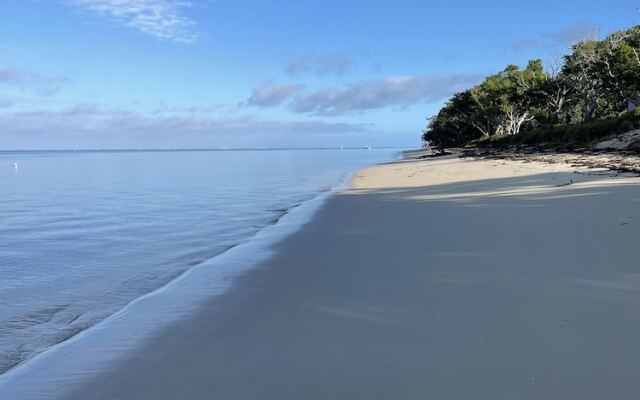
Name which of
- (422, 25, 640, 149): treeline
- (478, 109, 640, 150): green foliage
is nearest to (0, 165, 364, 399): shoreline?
(478, 109, 640, 150): green foliage

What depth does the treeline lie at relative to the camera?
3822 cm

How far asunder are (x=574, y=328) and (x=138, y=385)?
307 centimetres

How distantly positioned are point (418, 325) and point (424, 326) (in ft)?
0.18

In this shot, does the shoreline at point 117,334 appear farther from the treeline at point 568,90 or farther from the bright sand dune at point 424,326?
the treeline at point 568,90

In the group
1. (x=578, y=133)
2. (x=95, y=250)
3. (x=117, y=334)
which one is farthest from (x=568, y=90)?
(x=117, y=334)

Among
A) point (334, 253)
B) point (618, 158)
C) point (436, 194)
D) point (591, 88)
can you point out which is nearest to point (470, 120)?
point (591, 88)

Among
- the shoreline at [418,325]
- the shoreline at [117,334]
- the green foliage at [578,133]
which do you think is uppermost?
the green foliage at [578,133]

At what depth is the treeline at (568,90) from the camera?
38219 millimetres

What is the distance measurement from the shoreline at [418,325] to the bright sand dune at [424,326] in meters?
0.01

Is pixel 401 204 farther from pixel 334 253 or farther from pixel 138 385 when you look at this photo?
pixel 138 385

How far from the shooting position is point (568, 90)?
4869 cm

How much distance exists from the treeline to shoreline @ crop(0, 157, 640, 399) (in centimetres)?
3424

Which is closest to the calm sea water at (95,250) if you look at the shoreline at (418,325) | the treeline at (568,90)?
the shoreline at (418,325)

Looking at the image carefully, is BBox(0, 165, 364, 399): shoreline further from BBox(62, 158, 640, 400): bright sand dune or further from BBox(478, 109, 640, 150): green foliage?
BBox(478, 109, 640, 150): green foliage
